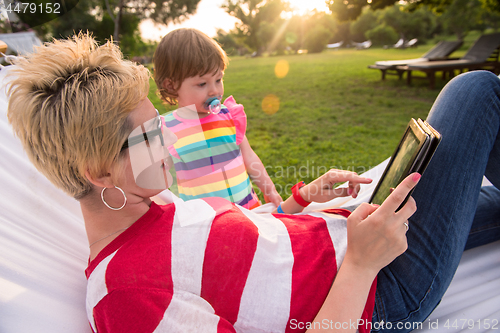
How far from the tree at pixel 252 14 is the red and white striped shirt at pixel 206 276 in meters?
50.9

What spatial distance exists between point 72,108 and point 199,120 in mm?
1187

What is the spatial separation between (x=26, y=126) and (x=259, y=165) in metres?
1.59

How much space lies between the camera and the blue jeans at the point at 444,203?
1.26m

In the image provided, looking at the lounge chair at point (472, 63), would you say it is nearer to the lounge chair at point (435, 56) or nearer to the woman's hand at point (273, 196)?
the lounge chair at point (435, 56)

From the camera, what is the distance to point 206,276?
0.96 metres

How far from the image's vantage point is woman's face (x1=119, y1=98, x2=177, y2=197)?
1008 mm

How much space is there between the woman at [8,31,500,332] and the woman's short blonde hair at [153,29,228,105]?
861 mm

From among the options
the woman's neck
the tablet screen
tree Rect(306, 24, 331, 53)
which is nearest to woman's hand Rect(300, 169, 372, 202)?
the tablet screen

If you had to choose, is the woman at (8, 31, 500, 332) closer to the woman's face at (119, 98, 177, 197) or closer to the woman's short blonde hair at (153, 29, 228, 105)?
the woman's face at (119, 98, 177, 197)

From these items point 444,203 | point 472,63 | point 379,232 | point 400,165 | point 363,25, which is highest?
point 400,165

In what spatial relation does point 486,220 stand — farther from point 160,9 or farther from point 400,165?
point 160,9

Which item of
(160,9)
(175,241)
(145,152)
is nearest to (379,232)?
(175,241)

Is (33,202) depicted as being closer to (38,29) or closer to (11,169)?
(11,169)

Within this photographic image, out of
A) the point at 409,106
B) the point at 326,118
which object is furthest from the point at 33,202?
the point at 409,106
